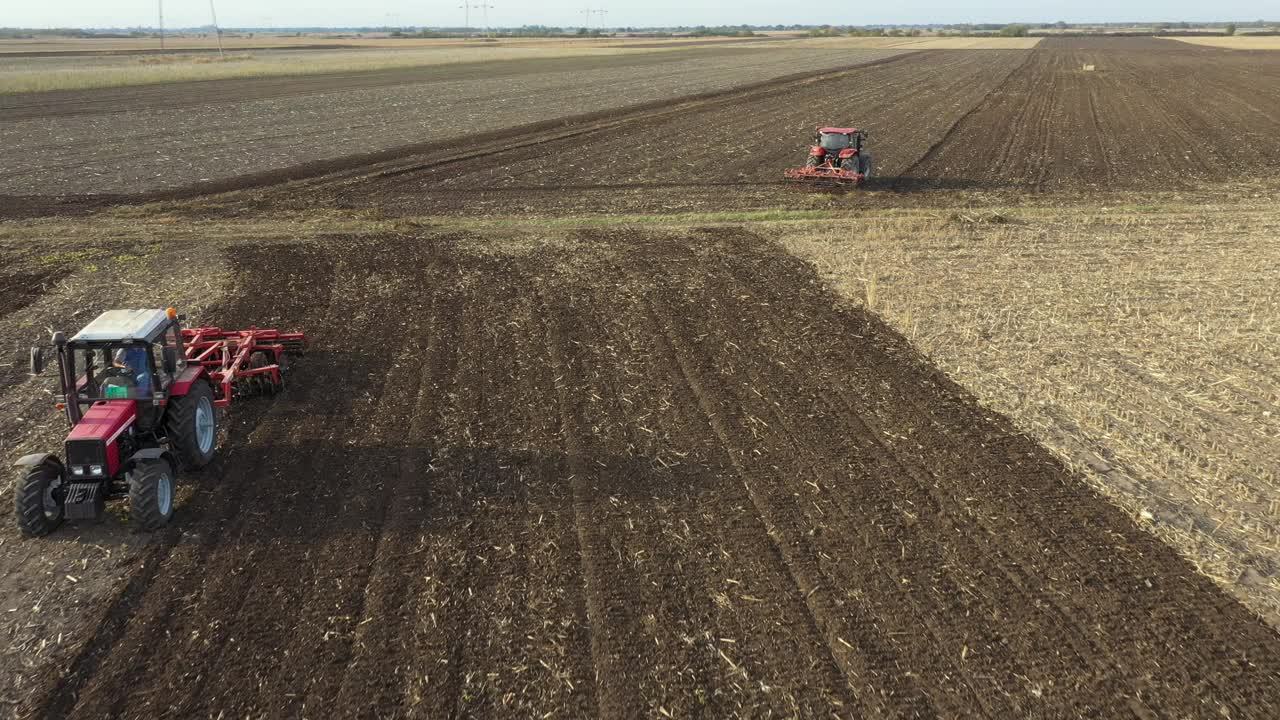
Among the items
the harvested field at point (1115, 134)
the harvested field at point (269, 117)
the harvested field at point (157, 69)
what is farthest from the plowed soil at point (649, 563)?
the harvested field at point (157, 69)

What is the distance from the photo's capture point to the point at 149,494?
8.55 m

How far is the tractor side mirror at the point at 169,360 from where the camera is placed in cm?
964

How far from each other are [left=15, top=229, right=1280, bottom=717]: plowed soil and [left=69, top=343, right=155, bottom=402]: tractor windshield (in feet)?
4.23

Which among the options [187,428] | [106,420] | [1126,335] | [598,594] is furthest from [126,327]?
[1126,335]

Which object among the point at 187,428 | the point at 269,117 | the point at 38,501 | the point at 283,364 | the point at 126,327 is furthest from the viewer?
the point at 269,117

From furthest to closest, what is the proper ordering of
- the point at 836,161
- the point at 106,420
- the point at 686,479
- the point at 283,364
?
the point at 836,161 < the point at 283,364 < the point at 686,479 < the point at 106,420

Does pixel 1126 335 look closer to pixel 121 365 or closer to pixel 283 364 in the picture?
pixel 283 364

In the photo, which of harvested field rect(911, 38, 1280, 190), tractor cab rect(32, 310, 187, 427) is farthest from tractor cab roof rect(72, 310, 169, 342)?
harvested field rect(911, 38, 1280, 190)

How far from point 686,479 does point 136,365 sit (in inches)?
239

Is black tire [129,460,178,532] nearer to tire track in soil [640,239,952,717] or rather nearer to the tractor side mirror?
the tractor side mirror

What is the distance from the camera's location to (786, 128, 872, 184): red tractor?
2642 centimetres

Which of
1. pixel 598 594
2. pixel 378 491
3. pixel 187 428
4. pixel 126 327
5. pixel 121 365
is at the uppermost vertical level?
pixel 126 327

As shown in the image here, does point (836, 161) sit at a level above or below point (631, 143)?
below

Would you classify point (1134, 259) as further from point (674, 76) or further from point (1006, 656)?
point (674, 76)
